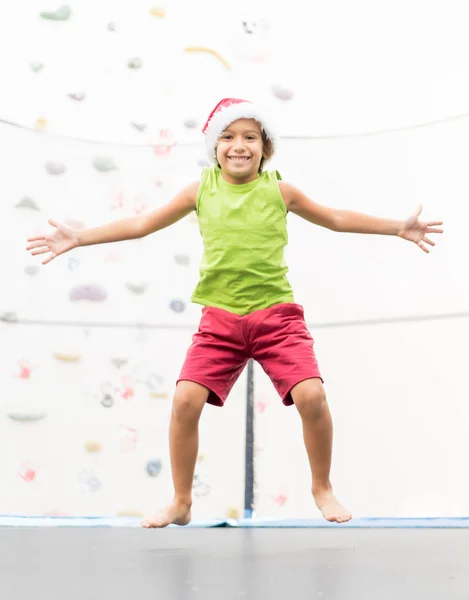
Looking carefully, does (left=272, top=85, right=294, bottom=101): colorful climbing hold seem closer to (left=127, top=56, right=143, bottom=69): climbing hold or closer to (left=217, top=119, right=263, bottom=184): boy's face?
(left=127, top=56, right=143, bottom=69): climbing hold

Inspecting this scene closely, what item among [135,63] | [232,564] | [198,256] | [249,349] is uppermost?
[135,63]

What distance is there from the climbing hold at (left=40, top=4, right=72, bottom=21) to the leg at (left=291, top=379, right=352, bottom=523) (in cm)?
123

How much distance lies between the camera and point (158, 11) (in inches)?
91.7

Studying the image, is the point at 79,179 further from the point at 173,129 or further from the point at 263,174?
the point at 263,174

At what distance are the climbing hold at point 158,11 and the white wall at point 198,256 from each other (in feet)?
0.05

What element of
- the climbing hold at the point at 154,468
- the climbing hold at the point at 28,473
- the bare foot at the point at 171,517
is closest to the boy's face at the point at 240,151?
the bare foot at the point at 171,517

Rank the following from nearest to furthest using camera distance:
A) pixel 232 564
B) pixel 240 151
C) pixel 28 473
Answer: pixel 232 564, pixel 240 151, pixel 28 473

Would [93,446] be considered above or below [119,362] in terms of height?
below

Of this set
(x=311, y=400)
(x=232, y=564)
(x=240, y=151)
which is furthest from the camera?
(x=240, y=151)

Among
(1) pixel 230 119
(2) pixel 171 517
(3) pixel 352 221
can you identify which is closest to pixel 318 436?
(2) pixel 171 517

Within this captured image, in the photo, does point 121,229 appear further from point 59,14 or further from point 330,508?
point 59,14

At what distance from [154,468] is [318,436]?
64cm

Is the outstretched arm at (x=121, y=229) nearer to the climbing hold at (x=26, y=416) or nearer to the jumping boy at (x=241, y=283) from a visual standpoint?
the jumping boy at (x=241, y=283)

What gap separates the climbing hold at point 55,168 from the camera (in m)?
2.25
